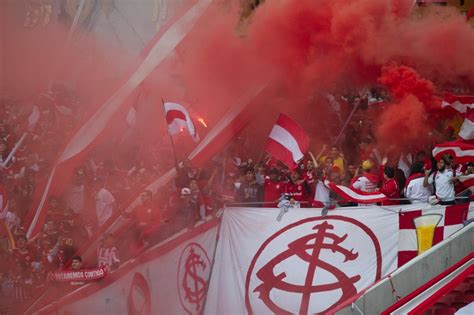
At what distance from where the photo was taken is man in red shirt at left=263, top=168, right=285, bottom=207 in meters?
12.3

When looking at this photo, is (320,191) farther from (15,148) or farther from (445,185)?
(15,148)

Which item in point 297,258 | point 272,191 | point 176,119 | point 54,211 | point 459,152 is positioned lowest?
point 297,258

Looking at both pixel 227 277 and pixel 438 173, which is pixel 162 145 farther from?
pixel 438 173

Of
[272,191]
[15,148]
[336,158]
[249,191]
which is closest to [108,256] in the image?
[249,191]

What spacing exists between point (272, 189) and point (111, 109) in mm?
3895

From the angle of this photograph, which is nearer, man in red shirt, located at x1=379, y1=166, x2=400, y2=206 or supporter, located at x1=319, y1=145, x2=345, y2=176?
man in red shirt, located at x1=379, y1=166, x2=400, y2=206

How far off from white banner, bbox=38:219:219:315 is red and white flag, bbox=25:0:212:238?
244 cm

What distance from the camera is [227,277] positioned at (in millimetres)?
12055

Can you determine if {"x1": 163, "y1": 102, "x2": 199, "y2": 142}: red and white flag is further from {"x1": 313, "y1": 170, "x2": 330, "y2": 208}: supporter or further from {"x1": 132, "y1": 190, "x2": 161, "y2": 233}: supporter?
{"x1": 313, "y1": 170, "x2": 330, "y2": 208}: supporter

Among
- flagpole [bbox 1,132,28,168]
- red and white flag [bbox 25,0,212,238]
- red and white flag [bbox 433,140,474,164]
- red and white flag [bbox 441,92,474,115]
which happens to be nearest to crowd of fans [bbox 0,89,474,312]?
red and white flag [bbox 433,140,474,164]

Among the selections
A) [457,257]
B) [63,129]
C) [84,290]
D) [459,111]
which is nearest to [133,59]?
[63,129]

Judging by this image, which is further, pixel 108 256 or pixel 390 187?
pixel 108 256

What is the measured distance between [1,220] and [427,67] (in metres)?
6.81

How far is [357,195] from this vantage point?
11.4 m
